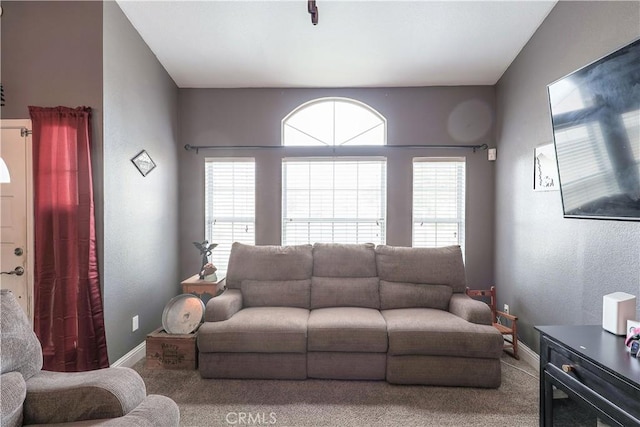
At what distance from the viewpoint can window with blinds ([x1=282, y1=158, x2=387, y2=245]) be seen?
376 cm

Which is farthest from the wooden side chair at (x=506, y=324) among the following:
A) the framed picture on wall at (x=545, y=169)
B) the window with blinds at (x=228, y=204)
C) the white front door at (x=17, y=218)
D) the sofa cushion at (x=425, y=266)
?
the white front door at (x=17, y=218)

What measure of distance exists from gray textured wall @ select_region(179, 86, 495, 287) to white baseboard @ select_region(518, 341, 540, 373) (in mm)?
822

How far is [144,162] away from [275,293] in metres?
1.74

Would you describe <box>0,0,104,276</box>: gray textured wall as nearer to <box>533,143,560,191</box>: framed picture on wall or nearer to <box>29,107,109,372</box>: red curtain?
<box>29,107,109,372</box>: red curtain

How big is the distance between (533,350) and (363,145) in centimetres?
255

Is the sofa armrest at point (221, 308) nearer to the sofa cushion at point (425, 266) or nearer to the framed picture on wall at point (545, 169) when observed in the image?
the sofa cushion at point (425, 266)

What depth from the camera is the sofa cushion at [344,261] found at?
3.19 meters

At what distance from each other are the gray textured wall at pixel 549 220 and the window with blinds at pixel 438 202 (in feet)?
1.30

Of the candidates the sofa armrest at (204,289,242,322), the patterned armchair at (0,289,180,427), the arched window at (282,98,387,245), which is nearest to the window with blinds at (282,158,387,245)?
the arched window at (282,98,387,245)

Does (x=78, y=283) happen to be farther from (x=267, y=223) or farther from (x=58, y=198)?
(x=267, y=223)

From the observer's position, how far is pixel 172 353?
2783 mm

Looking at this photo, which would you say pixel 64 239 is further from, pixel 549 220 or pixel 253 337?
pixel 549 220

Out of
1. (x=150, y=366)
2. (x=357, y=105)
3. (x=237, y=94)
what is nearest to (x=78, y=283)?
(x=150, y=366)

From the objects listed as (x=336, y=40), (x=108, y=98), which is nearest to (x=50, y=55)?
(x=108, y=98)
